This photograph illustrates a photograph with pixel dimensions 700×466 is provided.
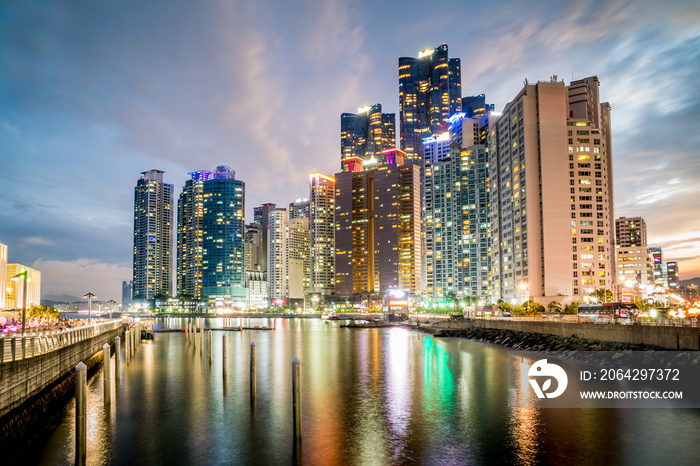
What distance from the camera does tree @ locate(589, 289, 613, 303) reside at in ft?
490

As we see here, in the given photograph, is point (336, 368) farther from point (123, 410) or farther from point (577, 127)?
point (577, 127)

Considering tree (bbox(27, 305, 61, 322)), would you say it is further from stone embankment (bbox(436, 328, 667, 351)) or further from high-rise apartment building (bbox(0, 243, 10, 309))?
stone embankment (bbox(436, 328, 667, 351))

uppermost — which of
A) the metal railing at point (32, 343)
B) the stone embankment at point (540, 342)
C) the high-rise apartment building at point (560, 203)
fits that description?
the high-rise apartment building at point (560, 203)

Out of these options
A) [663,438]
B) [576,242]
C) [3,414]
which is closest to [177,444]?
[3,414]

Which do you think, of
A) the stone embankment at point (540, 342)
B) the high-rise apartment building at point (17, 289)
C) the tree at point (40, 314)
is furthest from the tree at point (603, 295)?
the high-rise apartment building at point (17, 289)

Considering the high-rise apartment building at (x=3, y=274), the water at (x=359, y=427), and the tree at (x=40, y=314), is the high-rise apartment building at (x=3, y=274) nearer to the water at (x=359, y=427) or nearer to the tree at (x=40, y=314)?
the tree at (x=40, y=314)

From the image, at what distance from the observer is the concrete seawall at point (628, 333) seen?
44875 mm

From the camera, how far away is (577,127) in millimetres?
166000

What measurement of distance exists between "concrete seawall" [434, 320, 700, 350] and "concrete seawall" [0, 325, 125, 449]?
5204cm

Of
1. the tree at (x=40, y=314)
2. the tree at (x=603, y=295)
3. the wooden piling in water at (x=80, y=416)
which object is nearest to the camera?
the wooden piling in water at (x=80, y=416)

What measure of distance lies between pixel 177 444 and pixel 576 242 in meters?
157

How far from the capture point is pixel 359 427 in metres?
34.1

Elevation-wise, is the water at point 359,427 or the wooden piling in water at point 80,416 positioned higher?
the wooden piling in water at point 80,416

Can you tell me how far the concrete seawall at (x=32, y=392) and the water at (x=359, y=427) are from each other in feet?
4.72
